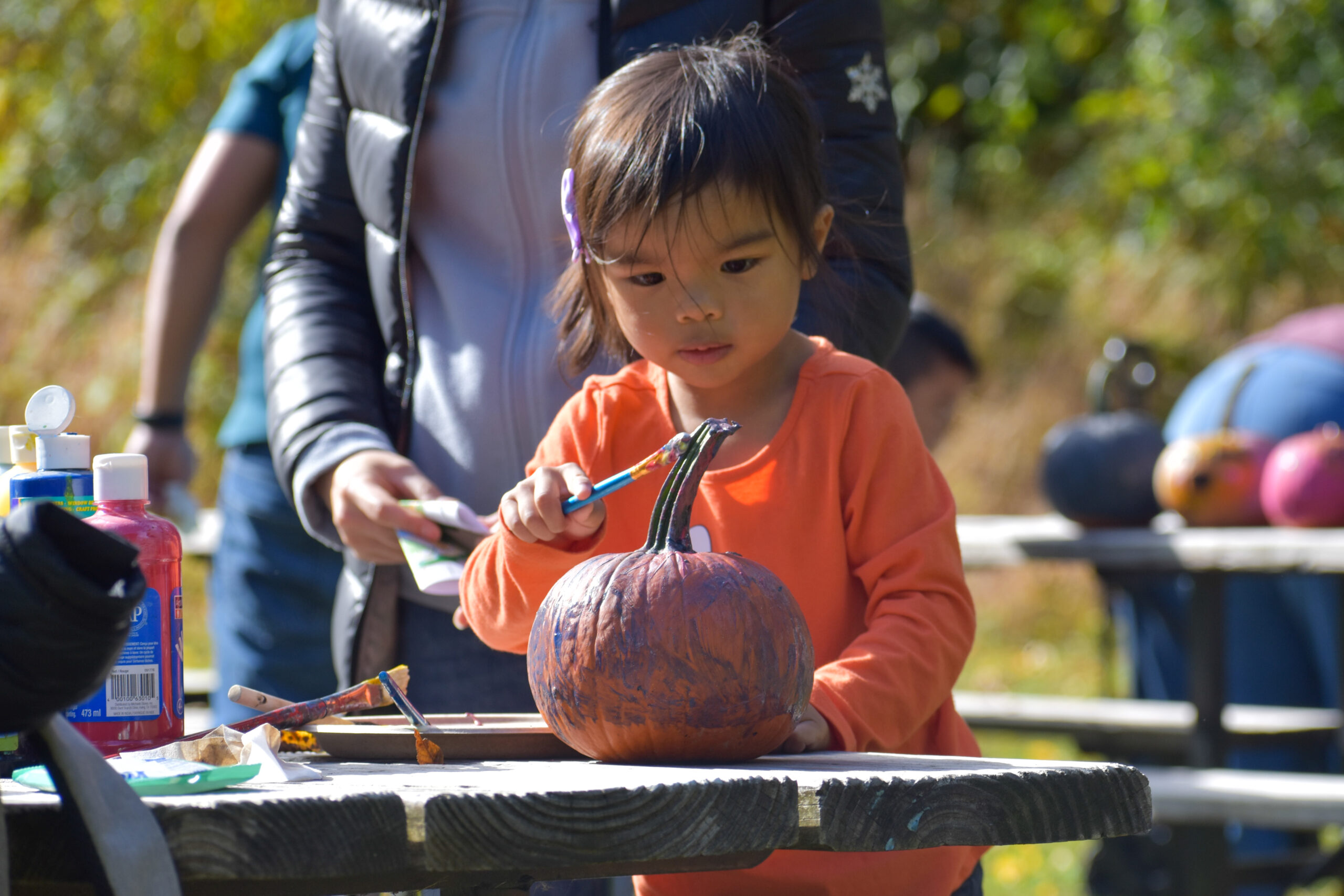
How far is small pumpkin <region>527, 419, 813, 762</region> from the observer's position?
3.84 ft

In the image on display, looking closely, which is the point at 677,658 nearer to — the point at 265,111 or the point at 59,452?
the point at 59,452

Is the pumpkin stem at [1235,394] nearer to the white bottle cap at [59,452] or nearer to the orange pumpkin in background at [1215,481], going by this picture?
the orange pumpkin in background at [1215,481]

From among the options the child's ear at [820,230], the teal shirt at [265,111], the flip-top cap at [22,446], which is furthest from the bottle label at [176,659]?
the teal shirt at [265,111]

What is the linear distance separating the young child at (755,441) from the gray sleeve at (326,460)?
31 cm

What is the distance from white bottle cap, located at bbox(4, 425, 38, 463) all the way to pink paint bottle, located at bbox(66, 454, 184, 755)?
0.11 metres

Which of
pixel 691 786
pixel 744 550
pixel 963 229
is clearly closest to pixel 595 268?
pixel 744 550

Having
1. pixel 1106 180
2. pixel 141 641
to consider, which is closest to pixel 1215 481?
pixel 141 641

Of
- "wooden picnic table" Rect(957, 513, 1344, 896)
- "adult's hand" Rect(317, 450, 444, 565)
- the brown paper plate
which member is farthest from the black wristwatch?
the brown paper plate

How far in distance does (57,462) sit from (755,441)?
Answer: 0.64 m

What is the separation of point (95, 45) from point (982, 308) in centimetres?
558

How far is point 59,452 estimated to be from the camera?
1.31 metres

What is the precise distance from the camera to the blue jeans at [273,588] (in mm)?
→ 2947


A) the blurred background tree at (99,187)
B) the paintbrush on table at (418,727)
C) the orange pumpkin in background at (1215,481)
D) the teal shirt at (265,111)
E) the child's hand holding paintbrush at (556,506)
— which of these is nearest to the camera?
the paintbrush on table at (418,727)

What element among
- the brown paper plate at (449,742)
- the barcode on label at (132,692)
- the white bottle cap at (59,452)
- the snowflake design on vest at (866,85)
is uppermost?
the snowflake design on vest at (866,85)
